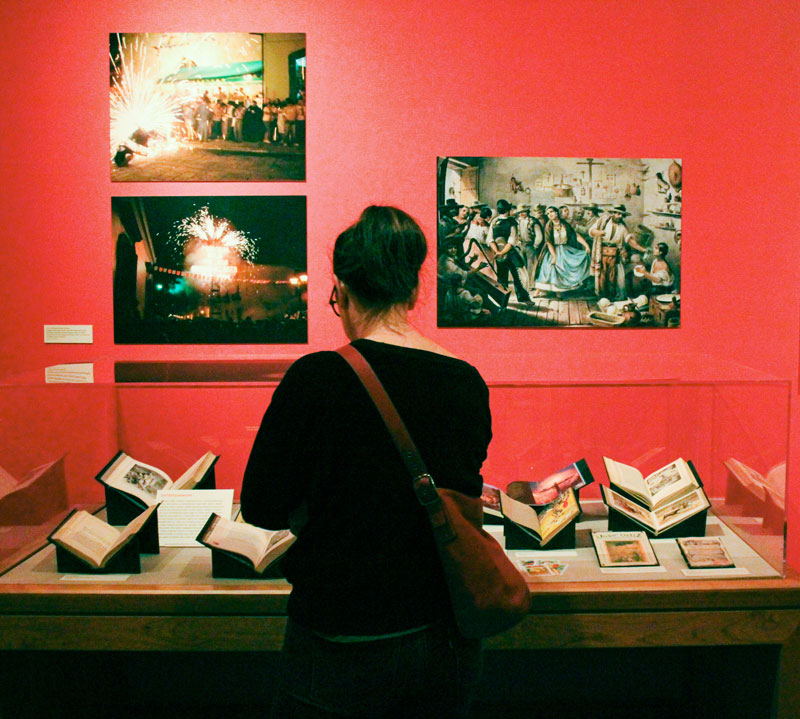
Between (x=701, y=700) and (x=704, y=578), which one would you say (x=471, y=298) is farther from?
(x=701, y=700)

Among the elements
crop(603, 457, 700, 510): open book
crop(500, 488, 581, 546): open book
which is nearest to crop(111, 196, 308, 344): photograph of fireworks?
crop(500, 488, 581, 546): open book

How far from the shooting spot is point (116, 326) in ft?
9.89

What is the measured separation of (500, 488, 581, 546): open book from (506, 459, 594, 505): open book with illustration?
26 mm

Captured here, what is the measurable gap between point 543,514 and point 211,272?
184cm

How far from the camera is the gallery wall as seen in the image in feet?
9.75

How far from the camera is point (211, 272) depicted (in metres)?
3.02

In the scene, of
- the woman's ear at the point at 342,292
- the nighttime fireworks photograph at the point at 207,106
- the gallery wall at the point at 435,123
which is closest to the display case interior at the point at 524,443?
the gallery wall at the point at 435,123

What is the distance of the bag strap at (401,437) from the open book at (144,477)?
1.30m

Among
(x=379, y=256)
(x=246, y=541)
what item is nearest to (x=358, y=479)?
(x=379, y=256)

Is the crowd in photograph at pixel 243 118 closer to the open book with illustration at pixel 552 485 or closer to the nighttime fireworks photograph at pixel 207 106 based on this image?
the nighttime fireworks photograph at pixel 207 106

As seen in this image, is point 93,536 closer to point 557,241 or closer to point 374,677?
point 374,677

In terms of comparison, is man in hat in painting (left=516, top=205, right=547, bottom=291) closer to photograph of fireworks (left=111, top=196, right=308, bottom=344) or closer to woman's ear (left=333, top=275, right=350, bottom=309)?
photograph of fireworks (left=111, top=196, right=308, bottom=344)

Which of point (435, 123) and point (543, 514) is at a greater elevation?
point (435, 123)

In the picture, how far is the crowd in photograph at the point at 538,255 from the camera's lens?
303 centimetres
